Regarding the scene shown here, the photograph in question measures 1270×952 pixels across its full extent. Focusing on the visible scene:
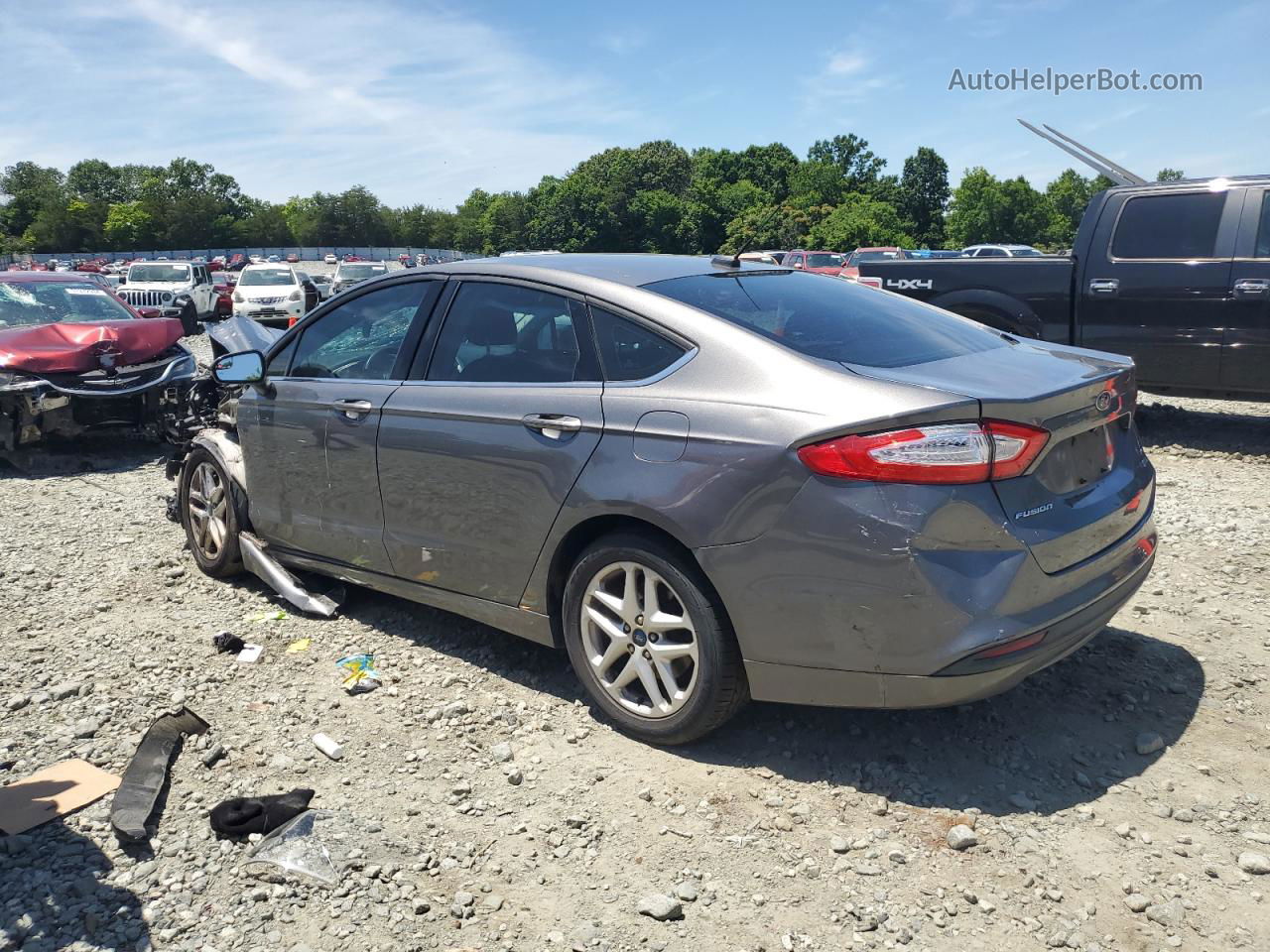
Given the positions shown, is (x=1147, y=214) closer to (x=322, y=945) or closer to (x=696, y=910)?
(x=696, y=910)

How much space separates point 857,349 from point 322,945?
7.74 feet

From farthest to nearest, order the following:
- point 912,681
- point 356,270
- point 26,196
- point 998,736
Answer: point 26,196 < point 356,270 < point 998,736 < point 912,681

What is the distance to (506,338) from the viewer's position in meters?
3.90

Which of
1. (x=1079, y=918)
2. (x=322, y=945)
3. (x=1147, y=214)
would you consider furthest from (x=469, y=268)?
(x=1147, y=214)

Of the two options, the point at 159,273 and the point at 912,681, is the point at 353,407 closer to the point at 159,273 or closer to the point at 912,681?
the point at 912,681

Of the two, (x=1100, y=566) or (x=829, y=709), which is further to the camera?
(x=829, y=709)

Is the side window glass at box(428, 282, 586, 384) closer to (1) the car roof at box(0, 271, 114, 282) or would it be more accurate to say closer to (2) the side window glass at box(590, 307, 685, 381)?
(2) the side window glass at box(590, 307, 685, 381)

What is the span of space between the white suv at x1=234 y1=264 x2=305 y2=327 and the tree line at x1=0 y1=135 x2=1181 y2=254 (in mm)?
50105

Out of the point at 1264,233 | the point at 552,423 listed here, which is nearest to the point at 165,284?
the point at 1264,233

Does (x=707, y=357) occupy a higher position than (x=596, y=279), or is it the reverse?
(x=596, y=279)

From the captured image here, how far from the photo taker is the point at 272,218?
5389 inches

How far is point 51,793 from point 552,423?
6.79ft

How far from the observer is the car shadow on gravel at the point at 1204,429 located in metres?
8.16

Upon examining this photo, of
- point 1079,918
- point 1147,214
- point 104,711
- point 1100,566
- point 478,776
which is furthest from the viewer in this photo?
point 1147,214
